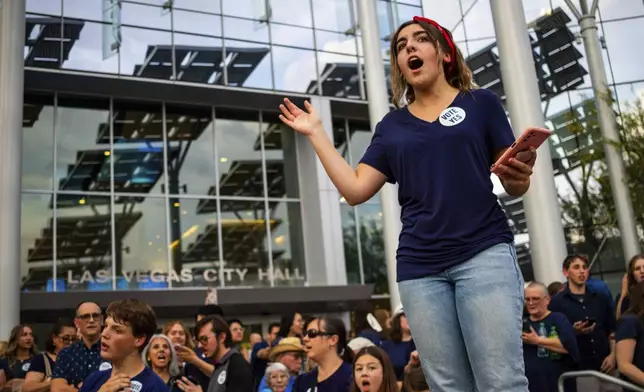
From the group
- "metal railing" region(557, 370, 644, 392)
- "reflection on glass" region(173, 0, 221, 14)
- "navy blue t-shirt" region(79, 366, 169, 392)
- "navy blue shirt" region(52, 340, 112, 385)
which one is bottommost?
"metal railing" region(557, 370, 644, 392)

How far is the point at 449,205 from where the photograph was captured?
7.64 feet

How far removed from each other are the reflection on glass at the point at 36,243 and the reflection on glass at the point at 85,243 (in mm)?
238

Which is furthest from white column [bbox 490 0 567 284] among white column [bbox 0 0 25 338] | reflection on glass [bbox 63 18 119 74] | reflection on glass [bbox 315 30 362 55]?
white column [bbox 0 0 25 338]

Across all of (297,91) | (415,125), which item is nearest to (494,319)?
(415,125)

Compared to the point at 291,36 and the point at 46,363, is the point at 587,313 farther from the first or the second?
the point at 291,36

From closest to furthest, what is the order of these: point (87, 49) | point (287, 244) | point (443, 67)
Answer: point (443, 67), point (87, 49), point (287, 244)

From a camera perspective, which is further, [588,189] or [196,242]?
[588,189]

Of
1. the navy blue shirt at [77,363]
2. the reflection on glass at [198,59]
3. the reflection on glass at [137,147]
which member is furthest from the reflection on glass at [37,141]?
the navy blue shirt at [77,363]

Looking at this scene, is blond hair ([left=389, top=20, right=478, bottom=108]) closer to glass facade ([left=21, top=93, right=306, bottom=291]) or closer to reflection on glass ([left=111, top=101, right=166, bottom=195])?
glass facade ([left=21, top=93, right=306, bottom=291])

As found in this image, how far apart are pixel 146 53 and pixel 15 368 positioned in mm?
12396

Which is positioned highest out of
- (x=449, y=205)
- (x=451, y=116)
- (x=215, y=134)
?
(x=215, y=134)

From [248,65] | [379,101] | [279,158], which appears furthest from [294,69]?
[379,101]

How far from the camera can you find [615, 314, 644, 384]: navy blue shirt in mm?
6215

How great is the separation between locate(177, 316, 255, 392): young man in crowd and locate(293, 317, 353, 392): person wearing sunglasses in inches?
19.1
